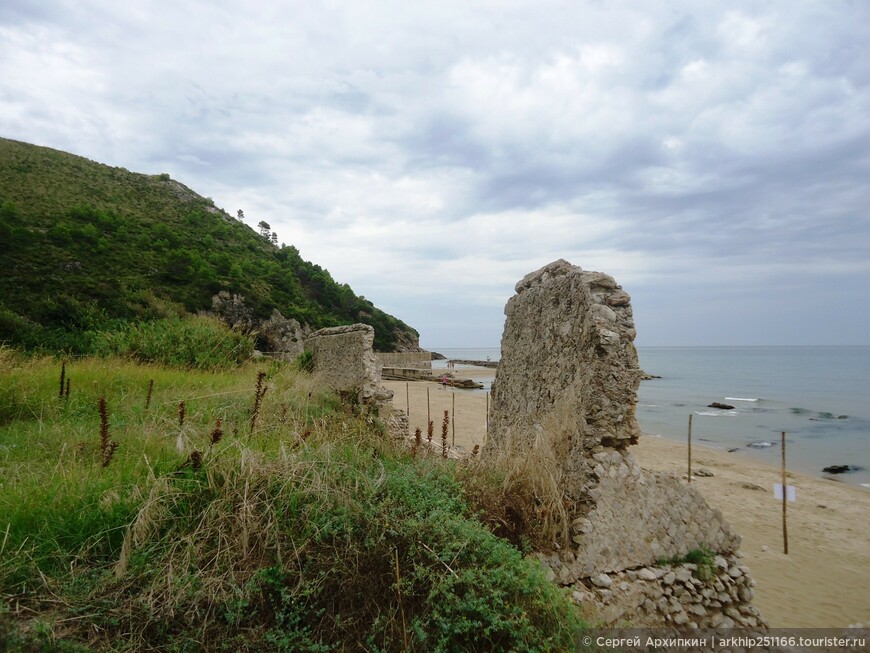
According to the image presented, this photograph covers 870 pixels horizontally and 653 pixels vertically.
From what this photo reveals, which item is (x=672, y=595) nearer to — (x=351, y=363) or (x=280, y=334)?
(x=351, y=363)

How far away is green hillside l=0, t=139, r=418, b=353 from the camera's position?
14.7 metres

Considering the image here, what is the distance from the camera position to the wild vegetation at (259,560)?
2252 mm

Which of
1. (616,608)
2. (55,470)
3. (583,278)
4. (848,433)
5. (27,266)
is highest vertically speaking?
(27,266)

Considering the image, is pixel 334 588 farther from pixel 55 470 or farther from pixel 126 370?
pixel 126 370

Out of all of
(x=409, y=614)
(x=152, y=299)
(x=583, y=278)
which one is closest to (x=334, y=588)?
(x=409, y=614)

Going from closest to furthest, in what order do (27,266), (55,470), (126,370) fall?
(55,470), (126,370), (27,266)

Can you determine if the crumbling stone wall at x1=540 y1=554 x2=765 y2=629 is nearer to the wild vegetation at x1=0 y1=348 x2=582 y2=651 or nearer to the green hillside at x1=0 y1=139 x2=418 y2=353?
the wild vegetation at x1=0 y1=348 x2=582 y2=651

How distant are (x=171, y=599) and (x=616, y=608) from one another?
263cm

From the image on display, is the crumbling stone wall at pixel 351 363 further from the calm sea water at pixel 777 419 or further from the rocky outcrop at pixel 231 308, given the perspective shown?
the calm sea water at pixel 777 419

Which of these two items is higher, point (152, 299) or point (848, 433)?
point (152, 299)

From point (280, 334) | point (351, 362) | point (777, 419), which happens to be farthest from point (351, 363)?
point (777, 419)

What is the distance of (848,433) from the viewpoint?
783 inches

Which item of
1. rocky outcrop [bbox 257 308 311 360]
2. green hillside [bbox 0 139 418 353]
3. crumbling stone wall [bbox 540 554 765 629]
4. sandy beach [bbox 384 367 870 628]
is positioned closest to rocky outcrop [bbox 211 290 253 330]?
green hillside [bbox 0 139 418 353]

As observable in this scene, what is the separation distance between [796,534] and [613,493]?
8167 mm
